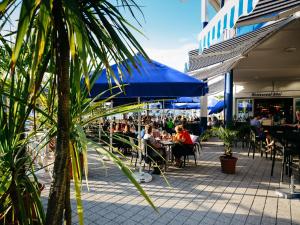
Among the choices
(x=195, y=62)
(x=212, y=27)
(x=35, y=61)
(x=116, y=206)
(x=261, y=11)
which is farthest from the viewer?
(x=195, y=62)

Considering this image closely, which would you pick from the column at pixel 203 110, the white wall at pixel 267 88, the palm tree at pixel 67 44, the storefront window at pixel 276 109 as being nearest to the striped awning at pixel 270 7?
the palm tree at pixel 67 44

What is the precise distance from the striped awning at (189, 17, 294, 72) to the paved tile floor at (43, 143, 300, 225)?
2831 mm

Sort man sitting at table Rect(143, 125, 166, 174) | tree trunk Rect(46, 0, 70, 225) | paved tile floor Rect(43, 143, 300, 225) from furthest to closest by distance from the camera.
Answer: man sitting at table Rect(143, 125, 166, 174) → paved tile floor Rect(43, 143, 300, 225) → tree trunk Rect(46, 0, 70, 225)

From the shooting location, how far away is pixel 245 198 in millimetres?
4570

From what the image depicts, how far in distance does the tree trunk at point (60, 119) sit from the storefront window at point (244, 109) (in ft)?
65.0

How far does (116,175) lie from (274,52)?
7.59 metres

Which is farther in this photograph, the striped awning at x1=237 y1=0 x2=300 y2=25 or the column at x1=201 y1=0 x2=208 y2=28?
the column at x1=201 y1=0 x2=208 y2=28

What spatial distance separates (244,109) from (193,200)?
17.1 metres

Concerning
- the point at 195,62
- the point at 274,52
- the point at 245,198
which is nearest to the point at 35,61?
the point at 245,198

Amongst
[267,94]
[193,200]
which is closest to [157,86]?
[193,200]

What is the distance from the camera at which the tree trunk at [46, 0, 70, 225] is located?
1.23 m

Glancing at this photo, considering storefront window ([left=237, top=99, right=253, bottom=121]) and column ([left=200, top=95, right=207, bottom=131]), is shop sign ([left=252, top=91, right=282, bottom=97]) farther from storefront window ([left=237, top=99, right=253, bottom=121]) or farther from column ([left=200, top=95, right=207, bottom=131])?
column ([left=200, top=95, right=207, bottom=131])

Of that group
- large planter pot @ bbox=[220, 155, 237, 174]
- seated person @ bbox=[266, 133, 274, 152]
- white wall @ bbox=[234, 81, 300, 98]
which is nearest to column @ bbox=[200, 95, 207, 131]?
seated person @ bbox=[266, 133, 274, 152]

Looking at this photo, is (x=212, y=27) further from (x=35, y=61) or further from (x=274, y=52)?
(x=35, y=61)
